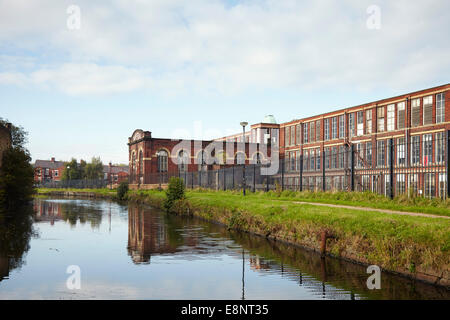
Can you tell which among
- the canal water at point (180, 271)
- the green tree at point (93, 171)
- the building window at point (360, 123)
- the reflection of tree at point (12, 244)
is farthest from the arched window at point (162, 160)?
the canal water at point (180, 271)

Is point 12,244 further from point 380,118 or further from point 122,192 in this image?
point 380,118

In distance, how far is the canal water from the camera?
8188 mm

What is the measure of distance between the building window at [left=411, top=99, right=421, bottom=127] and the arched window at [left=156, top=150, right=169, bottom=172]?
36928 mm

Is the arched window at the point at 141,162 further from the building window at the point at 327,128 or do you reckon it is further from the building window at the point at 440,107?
the building window at the point at 440,107

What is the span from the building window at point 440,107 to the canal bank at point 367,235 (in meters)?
28.2

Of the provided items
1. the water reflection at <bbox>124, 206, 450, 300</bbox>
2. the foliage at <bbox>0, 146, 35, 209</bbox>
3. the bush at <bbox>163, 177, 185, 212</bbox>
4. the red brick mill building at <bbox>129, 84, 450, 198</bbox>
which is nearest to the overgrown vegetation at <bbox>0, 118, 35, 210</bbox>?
the foliage at <bbox>0, 146, 35, 209</bbox>

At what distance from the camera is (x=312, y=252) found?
12.4m

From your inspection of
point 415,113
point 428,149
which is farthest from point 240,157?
point 428,149

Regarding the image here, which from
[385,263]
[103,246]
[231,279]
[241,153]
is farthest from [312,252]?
[241,153]

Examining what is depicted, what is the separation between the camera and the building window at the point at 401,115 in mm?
42866

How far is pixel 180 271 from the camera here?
10102 mm

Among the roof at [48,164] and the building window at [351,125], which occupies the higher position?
the building window at [351,125]
